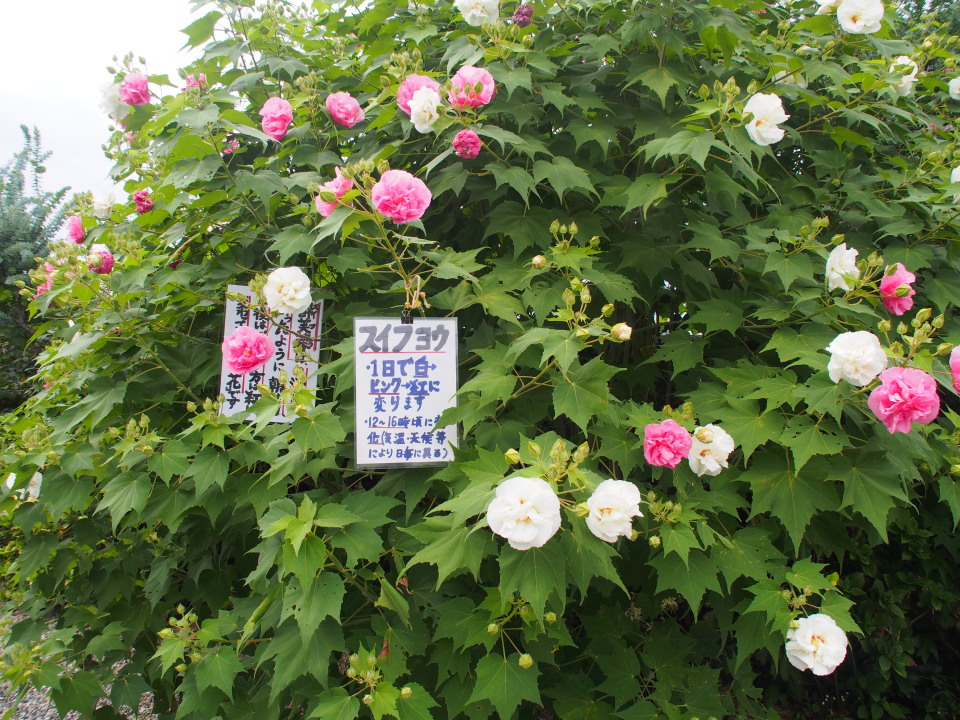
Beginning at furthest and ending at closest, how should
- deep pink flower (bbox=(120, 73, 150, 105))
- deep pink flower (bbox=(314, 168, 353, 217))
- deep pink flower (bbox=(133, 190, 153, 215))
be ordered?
deep pink flower (bbox=(133, 190, 153, 215)) → deep pink flower (bbox=(120, 73, 150, 105)) → deep pink flower (bbox=(314, 168, 353, 217))

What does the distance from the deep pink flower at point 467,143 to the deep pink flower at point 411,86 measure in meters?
0.15

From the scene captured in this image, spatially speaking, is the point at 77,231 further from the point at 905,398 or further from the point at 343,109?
the point at 905,398

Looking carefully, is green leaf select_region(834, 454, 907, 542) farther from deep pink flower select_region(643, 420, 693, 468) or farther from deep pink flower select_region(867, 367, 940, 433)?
deep pink flower select_region(643, 420, 693, 468)

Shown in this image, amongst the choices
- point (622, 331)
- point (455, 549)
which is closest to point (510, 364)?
point (622, 331)

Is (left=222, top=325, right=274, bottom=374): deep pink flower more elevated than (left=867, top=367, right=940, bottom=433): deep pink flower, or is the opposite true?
(left=867, top=367, right=940, bottom=433): deep pink flower

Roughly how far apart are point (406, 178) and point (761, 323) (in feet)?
4.29

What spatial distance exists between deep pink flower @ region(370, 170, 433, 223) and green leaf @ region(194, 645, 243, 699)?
127cm

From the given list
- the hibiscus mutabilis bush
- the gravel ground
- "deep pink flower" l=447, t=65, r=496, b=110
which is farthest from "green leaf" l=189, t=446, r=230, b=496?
the gravel ground

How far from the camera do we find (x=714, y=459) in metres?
1.57

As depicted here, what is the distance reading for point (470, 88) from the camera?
1849 mm

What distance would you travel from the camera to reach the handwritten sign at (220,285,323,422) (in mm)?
2020

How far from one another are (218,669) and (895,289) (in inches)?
Result: 83.2

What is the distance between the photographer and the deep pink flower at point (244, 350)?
1.86m

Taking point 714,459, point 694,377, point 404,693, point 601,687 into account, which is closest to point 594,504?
A: point 714,459
